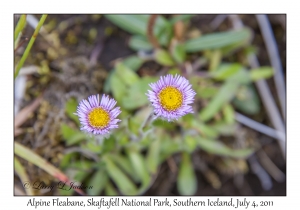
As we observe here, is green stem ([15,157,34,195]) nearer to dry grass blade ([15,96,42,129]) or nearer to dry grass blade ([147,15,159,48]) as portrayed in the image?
dry grass blade ([15,96,42,129])

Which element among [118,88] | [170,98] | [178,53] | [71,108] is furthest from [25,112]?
[170,98]

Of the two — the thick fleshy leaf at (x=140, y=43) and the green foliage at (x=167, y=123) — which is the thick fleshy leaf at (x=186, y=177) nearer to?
the green foliage at (x=167, y=123)

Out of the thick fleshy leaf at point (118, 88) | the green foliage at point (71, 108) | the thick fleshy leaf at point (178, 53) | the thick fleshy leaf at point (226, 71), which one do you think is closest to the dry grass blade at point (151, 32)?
the thick fleshy leaf at point (178, 53)

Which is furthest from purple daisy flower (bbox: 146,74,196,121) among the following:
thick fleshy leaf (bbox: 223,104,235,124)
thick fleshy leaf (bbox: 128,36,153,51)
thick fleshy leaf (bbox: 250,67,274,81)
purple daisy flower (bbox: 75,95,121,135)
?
thick fleshy leaf (bbox: 250,67,274,81)

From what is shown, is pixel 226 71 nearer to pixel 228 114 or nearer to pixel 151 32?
pixel 228 114
